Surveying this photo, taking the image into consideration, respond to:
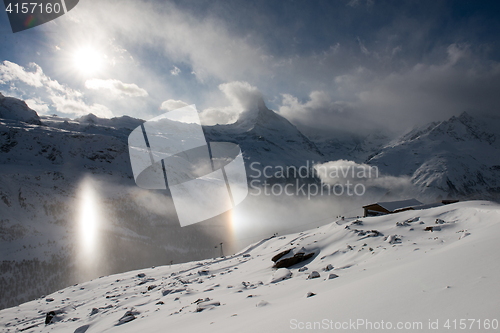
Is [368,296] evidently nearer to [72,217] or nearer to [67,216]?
[72,217]

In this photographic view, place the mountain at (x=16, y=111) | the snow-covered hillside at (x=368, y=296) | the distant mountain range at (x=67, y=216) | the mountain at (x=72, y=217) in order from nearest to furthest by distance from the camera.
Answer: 1. the snow-covered hillside at (x=368, y=296)
2. the distant mountain range at (x=67, y=216)
3. the mountain at (x=72, y=217)
4. the mountain at (x=16, y=111)

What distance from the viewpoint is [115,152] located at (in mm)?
103250

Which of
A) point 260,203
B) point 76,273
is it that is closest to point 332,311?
point 76,273

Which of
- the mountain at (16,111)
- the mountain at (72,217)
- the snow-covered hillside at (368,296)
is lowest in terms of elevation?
the mountain at (72,217)

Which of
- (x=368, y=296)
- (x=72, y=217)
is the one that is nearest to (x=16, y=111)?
(x=72, y=217)

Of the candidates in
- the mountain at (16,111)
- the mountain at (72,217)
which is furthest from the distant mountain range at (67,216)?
the mountain at (16,111)

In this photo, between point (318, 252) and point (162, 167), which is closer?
point (318, 252)

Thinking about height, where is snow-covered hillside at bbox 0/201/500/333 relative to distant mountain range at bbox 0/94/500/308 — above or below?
above

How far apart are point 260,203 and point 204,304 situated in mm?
144973

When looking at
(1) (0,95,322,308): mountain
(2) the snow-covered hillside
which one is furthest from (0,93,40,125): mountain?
(2) the snow-covered hillside

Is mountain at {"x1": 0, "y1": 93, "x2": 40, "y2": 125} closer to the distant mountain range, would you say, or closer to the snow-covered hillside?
the distant mountain range

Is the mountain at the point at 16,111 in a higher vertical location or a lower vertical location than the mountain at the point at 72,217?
higher

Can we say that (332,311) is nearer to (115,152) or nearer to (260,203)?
(115,152)

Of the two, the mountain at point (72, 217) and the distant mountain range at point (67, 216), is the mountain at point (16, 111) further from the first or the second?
the mountain at point (72, 217)
